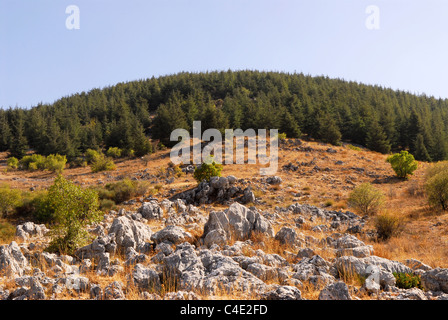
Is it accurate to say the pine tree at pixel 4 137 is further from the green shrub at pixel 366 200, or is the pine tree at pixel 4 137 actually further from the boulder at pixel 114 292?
the green shrub at pixel 366 200

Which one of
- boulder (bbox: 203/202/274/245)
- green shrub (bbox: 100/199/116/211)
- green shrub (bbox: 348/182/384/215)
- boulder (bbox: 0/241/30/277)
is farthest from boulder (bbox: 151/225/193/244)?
green shrub (bbox: 100/199/116/211)

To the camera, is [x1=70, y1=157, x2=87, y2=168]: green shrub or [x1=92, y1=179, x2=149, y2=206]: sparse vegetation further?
[x1=70, y1=157, x2=87, y2=168]: green shrub

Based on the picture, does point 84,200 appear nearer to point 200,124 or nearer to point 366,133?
point 200,124

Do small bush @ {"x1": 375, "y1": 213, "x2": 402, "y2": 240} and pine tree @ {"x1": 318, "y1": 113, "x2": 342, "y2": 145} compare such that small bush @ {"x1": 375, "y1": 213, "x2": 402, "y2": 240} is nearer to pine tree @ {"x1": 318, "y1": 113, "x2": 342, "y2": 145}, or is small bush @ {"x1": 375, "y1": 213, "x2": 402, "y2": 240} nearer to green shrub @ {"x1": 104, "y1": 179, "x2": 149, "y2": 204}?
green shrub @ {"x1": 104, "y1": 179, "x2": 149, "y2": 204}

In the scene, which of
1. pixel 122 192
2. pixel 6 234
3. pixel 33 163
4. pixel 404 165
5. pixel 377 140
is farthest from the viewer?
pixel 377 140

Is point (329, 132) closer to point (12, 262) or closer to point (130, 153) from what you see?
point (130, 153)

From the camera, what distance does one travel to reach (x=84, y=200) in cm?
909

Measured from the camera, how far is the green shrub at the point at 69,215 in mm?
8234

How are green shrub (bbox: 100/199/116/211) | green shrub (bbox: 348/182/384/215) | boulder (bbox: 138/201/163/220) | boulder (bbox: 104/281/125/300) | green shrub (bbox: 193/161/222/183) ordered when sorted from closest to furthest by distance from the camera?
boulder (bbox: 104/281/125/300) < boulder (bbox: 138/201/163/220) < green shrub (bbox: 348/182/384/215) < green shrub (bbox: 100/199/116/211) < green shrub (bbox: 193/161/222/183)

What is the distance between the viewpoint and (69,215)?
8.55 m

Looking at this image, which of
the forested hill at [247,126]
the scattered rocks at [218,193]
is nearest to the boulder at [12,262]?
the scattered rocks at [218,193]

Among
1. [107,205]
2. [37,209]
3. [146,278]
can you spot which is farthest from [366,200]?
[37,209]

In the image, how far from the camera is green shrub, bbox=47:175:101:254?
324 inches
